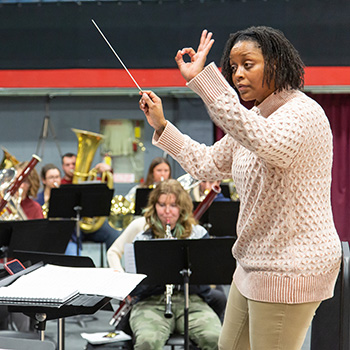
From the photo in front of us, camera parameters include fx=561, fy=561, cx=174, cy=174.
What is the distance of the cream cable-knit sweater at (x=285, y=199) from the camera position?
1.29m

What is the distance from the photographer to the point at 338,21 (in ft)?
22.0

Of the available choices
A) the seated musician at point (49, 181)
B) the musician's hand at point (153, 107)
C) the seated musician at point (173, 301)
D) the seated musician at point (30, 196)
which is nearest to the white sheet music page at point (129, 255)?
the seated musician at point (173, 301)

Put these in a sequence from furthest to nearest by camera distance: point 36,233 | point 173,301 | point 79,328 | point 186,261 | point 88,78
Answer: point 88,78 → point 79,328 → point 36,233 → point 173,301 → point 186,261

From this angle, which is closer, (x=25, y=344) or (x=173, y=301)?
(x=25, y=344)

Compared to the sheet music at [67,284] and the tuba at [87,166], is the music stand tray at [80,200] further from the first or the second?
the sheet music at [67,284]

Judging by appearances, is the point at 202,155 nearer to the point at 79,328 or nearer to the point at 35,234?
the point at 35,234

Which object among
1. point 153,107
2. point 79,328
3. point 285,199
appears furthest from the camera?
point 79,328

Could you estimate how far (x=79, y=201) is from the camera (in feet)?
15.8

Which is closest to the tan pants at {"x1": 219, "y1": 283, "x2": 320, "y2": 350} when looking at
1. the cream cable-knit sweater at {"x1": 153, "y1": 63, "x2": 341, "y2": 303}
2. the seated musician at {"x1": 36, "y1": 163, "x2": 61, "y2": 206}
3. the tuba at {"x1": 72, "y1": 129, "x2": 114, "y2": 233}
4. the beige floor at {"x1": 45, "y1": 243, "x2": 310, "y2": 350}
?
the cream cable-knit sweater at {"x1": 153, "y1": 63, "x2": 341, "y2": 303}

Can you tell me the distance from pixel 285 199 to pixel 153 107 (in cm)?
43

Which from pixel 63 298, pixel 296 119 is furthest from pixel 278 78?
pixel 63 298

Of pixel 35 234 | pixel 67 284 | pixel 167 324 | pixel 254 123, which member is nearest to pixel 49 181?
pixel 35 234

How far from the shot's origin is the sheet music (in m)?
1.54

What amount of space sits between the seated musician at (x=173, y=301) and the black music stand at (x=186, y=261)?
0.60 feet
